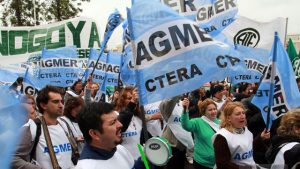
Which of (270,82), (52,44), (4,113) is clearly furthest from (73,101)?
(52,44)

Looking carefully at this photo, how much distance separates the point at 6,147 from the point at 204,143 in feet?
13.5

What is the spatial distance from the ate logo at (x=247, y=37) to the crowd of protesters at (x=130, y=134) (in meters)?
3.41

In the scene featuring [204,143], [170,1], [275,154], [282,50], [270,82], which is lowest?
[204,143]

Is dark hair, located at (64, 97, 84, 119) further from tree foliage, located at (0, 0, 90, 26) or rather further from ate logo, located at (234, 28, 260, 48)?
tree foliage, located at (0, 0, 90, 26)

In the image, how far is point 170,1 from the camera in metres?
7.51

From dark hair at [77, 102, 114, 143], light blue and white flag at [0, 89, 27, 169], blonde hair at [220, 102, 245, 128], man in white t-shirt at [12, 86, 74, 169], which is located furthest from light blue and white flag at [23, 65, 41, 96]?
light blue and white flag at [0, 89, 27, 169]

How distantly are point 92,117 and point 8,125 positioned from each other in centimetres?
110

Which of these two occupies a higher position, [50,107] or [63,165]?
[50,107]

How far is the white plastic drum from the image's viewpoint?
11.8 ft

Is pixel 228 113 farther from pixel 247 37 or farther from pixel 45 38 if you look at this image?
pixel 247 37

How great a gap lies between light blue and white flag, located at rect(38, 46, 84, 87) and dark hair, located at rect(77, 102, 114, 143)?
22.7 feet

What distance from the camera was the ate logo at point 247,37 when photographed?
10.6 m

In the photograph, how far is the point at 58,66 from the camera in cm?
997

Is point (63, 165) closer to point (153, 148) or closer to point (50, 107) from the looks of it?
point (50, 107)
